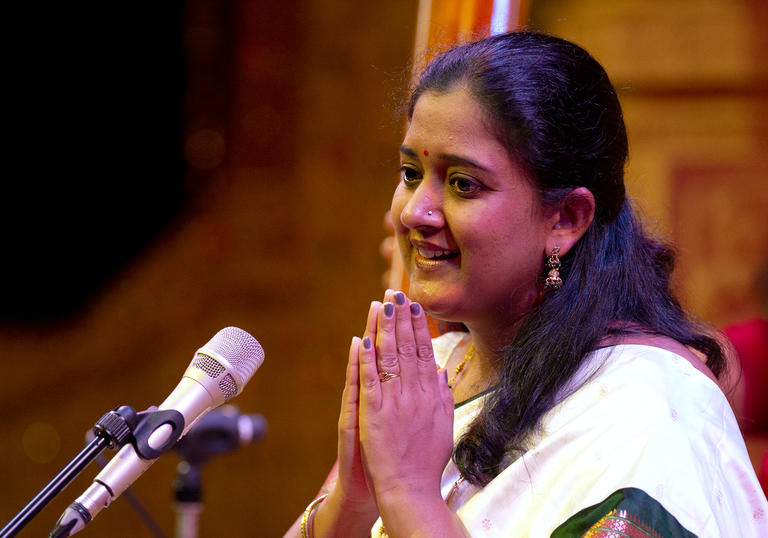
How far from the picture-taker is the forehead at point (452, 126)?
1.68m

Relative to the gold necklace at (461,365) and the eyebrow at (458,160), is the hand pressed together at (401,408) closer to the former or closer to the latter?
the eyebrow at (458,160)

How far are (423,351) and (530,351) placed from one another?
0.26 m

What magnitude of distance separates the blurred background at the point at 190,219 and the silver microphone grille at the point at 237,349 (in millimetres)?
3135

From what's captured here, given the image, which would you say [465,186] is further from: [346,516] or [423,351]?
[346,516]

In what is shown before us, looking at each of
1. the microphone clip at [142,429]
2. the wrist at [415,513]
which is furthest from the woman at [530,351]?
the microphone clip at [142,429]

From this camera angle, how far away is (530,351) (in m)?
1.71

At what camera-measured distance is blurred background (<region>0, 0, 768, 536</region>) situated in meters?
4.70

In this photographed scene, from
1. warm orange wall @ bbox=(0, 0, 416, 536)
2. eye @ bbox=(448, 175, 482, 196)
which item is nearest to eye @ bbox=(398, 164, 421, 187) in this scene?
eye @ bbox=(448, 175, 482, 196)

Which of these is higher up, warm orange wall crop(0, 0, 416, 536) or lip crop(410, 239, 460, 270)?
lip crop(410, 239, 460, 270)

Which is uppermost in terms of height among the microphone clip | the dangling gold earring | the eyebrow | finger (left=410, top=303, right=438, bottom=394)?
the eyebrow

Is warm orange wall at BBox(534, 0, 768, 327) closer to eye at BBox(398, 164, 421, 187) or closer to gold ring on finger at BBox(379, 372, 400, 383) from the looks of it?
eye at BBox(398, 164, 421, 187)

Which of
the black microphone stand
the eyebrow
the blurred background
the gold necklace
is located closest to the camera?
the black microphone stand

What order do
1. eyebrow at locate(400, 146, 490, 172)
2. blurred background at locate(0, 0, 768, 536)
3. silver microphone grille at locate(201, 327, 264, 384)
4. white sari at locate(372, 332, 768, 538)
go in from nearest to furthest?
1. white sari at locate(372, 332, 768, 538)
2. silver microphone grille at locate(201, 327, 264, 384)
3. eyebrow at locate(400, 146, 490, 172)
4. blurred background at locate(0, 0, 768, 536)

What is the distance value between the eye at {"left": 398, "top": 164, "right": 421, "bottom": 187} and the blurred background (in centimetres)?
281
